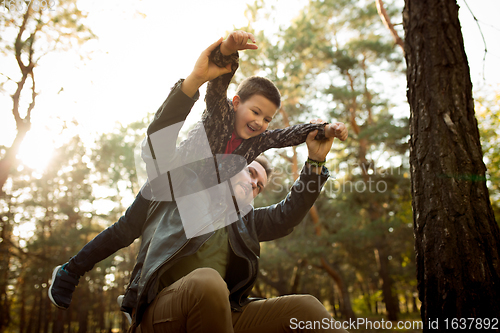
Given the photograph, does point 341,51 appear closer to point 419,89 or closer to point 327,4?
point 327,4

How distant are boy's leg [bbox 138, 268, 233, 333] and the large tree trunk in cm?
107

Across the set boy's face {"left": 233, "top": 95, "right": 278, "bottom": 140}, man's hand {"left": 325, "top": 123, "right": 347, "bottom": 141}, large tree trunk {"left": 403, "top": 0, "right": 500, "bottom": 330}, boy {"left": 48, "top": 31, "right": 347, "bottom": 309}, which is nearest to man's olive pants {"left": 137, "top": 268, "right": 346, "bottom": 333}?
boy {"left": 48, "top": 31, "right": 347, "bottom": 309}

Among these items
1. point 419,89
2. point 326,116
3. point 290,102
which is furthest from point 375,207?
point 419,89

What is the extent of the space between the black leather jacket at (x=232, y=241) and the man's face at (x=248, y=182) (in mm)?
125

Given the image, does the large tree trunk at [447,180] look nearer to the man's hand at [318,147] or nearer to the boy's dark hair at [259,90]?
the man's hand at [318,147]

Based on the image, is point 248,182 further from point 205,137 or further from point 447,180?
point 447,180

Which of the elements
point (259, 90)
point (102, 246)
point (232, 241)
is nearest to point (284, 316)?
point (232, 241)

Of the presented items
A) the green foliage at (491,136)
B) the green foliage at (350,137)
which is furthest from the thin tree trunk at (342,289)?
the green foliage at (491,136)

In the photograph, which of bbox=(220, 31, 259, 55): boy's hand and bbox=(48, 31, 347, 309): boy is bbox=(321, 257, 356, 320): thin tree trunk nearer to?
bbox=(48, 31, 347, 309): boy

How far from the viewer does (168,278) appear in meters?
1.44

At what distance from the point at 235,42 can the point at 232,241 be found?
→ 98cm

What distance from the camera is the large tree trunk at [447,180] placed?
1479 mm

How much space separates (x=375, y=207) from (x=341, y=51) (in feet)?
22.0

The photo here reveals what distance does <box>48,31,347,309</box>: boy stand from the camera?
1333mm
